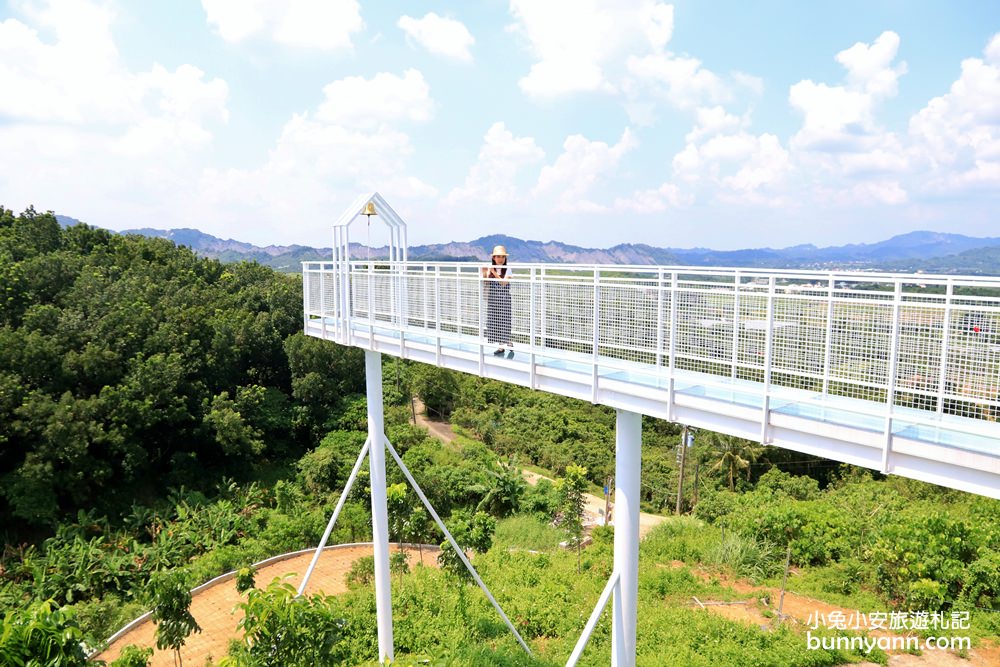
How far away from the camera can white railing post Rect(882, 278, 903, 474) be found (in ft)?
15.4

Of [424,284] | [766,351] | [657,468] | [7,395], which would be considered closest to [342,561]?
[424,284]

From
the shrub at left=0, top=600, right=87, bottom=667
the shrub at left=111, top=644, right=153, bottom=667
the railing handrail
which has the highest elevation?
the railing handrail

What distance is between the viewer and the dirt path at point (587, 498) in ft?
74.0

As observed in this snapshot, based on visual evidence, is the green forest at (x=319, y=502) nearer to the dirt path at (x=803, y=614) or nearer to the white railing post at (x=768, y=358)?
the dirt path at (x=803, y=614)

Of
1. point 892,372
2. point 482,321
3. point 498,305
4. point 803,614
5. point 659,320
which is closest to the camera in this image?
point 892,372

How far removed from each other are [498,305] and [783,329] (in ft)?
12.5

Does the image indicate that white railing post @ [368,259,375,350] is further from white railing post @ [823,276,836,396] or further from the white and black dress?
white railing post @ [823,276,836,396]

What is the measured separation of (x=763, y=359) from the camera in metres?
5.68

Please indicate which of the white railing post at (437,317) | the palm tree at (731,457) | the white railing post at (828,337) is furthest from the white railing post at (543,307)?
the palm tree at (731,457)

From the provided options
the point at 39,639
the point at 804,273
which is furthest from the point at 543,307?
the point at 39,639

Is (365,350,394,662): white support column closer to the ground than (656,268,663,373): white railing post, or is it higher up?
closer to the ground

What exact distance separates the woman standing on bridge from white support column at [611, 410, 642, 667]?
2.05 m

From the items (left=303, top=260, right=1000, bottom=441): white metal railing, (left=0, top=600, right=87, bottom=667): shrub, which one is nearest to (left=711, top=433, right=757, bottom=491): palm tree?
(left=303, top=260, right=1000, bottom=441): white metal railing

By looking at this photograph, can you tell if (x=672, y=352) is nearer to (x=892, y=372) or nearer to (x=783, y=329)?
(x=783, y=329)
